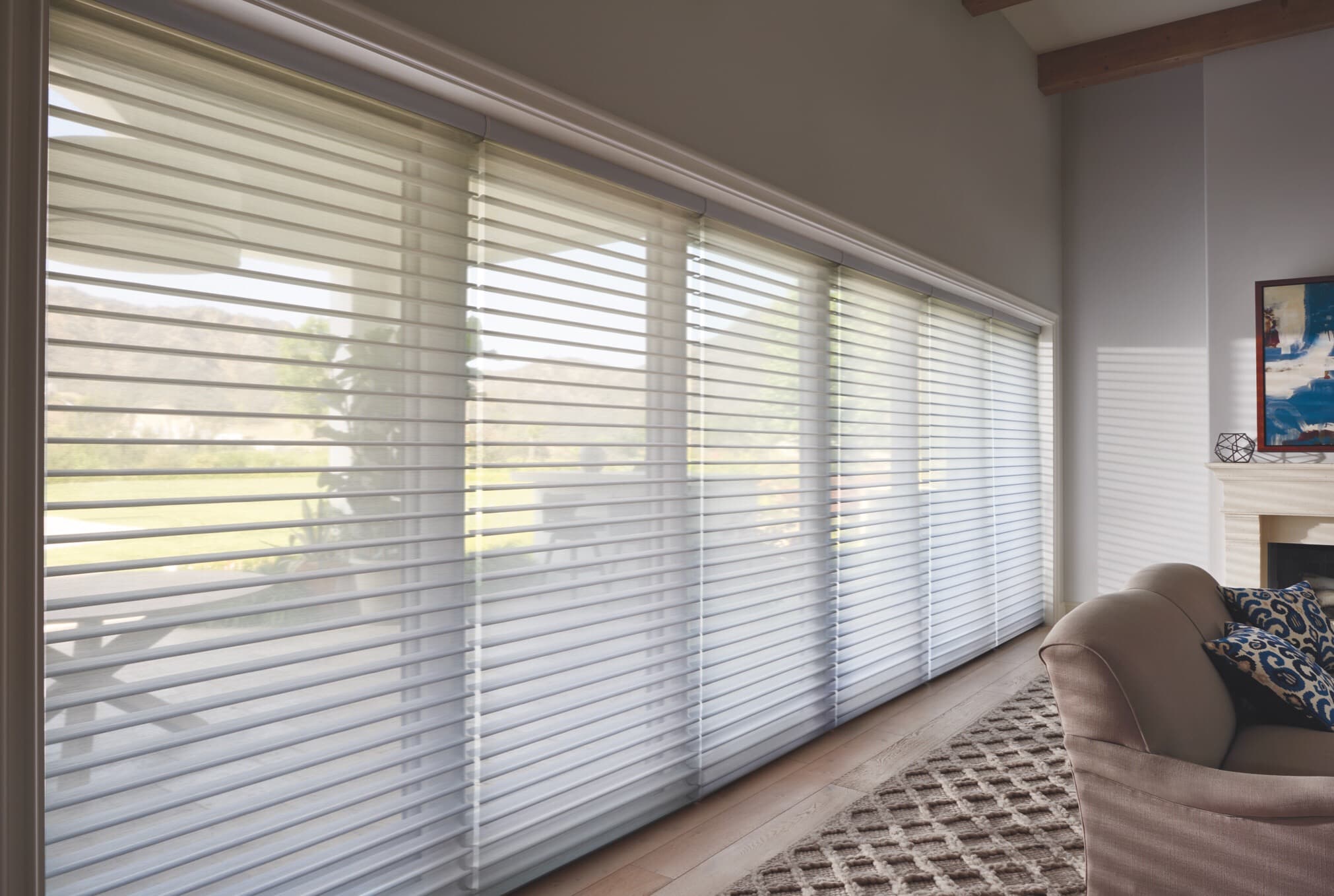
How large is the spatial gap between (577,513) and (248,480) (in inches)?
34.8

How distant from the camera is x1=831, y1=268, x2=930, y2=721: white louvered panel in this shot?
11.5ft

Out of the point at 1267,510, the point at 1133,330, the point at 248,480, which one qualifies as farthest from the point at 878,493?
the point at 1133,330

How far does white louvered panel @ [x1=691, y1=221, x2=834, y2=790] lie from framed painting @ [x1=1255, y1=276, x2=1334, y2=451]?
2.79 metres

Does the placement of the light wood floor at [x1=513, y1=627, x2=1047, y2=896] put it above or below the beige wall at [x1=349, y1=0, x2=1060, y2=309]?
below

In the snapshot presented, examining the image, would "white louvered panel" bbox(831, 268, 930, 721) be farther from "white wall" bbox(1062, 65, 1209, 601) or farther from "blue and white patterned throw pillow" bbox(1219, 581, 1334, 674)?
"white wall" bbox(1062, 65, 1209, 601)

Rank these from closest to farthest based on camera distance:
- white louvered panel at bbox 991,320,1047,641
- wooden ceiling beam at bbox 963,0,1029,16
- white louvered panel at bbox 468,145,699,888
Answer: white louvered panel at bbox 468,145,699,888 → wooden ceiling beam at bbox 963,0,1029,16 → white louvered panel at bbox 991,320,1047,641

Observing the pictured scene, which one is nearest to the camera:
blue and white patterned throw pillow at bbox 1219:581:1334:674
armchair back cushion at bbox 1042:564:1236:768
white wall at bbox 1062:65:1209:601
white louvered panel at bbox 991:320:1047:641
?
armchair back cushion at bbox 1042:564:1236:768

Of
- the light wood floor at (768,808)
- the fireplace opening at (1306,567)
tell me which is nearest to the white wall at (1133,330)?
the fireplace opening at (1306,567)

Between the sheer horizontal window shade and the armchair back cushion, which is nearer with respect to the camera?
the sheer horizontal window shade

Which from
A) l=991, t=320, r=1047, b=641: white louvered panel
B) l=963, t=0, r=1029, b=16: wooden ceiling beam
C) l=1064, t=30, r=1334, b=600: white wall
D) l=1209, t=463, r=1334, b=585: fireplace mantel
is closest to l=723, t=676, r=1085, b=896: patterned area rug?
l=991, t=320, r=1047, b=641: white louvered panel

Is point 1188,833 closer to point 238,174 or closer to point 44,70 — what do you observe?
point 238,174

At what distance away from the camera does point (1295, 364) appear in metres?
4.49

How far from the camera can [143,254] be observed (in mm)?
1527

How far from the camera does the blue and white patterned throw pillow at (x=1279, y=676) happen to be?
2168 mm
